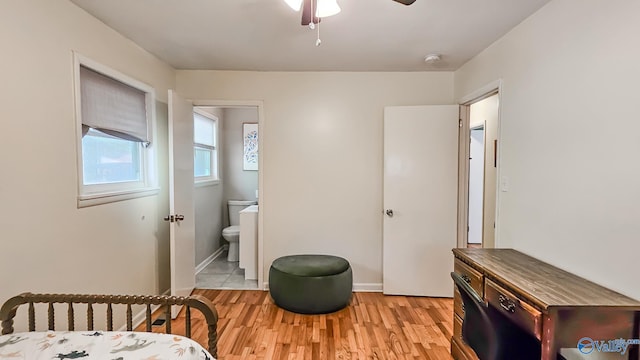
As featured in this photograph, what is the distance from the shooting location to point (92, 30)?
221cm

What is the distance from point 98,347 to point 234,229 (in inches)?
118

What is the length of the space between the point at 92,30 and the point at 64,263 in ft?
4.97

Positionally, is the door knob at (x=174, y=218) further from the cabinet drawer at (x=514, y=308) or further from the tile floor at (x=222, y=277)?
the cabinet drawer at (x=514, y=308)

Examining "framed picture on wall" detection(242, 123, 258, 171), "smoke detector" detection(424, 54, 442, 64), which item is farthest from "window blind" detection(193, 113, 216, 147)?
"smoke detector" detection(424, 54, 442, 64)

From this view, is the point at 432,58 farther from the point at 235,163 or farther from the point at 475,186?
the point at 235,163

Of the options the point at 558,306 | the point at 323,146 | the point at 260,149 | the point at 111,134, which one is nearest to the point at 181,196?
the point at 111,134

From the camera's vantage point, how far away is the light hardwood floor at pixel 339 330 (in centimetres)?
237

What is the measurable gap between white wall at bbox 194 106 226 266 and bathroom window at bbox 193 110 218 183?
10cm

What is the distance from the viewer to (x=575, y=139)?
1.77m

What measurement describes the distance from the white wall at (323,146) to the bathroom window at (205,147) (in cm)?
91

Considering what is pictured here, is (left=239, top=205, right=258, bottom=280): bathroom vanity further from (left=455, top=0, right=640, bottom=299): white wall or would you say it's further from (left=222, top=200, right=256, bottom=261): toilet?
(left=455, top=0, right=640, bottom=299): white wall

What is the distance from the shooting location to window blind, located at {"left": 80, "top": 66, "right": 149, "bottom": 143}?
86.2 inches

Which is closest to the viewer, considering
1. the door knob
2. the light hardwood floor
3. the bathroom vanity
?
the light hardwood floor

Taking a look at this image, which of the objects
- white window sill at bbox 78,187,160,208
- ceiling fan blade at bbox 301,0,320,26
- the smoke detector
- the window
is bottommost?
white window sill at bbox 78,187,160,208
